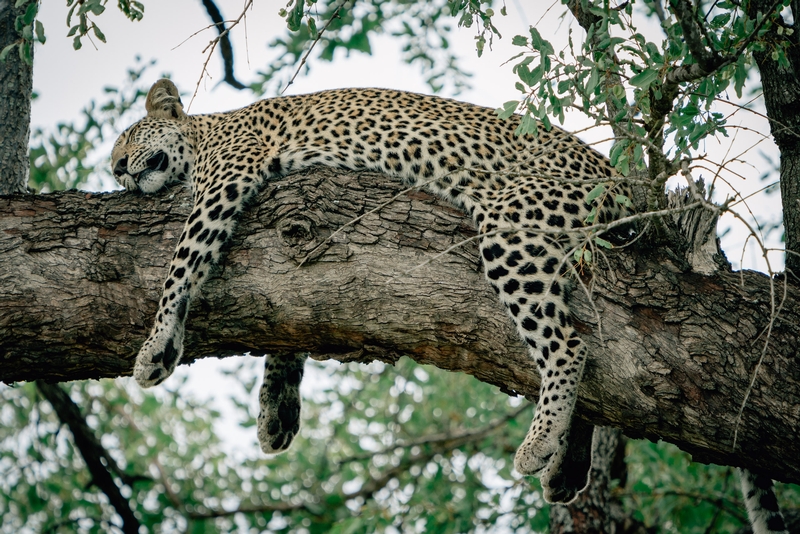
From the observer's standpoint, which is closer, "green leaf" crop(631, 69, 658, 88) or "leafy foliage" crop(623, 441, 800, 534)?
"green leaf" crop(631, 69, 658, 88)

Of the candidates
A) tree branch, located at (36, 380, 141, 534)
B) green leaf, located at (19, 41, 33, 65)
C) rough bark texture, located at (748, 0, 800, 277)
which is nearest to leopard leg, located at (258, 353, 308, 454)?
tree branch, located at (36, 380, 141, 534)

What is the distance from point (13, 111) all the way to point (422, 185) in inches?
158

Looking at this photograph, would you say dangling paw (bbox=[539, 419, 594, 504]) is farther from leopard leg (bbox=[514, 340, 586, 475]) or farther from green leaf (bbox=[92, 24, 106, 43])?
green leaf (bbox=[92, 24, 106, 43])

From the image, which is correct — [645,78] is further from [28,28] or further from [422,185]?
[28,28]

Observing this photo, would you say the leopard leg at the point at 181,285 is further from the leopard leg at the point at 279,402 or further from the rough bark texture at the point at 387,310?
the leopard leg at the point at 279,402

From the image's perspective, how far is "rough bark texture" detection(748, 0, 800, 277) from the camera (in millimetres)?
5125

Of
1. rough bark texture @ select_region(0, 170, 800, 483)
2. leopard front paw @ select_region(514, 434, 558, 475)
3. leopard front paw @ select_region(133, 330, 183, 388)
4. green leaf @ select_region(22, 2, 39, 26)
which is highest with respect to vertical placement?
green leaf @ select_region(22, 2, 39, 26)

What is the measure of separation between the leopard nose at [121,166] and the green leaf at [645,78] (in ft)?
15.6

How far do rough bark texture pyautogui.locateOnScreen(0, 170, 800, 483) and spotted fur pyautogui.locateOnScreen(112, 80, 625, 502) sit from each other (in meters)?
0.16

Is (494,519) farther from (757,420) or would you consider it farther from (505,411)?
(757,420)

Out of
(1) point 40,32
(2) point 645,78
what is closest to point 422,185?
(2) point 645,78

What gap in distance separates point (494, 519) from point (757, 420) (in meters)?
3.82

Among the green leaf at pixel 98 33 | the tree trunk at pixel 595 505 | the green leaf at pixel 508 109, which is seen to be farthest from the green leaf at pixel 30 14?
the tree trunk at pixel 595 505

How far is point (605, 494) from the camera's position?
7.01 meters
